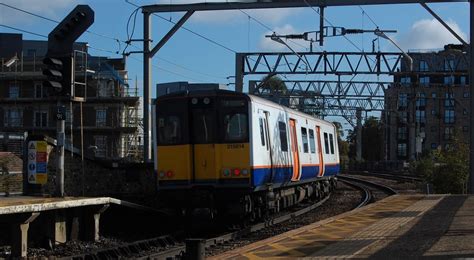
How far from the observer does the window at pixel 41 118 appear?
2739 inches

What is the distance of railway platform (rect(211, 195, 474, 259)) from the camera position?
30.6 feet

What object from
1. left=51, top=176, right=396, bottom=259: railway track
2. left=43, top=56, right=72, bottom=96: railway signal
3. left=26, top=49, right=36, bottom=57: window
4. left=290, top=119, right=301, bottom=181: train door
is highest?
left=26, top=49, right=36, bottom=57: window

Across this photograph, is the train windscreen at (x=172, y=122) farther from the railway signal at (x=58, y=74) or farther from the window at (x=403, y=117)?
the window at (x=403, y=117)

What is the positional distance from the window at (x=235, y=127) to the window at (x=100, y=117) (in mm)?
54511

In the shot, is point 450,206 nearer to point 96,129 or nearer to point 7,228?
point 7,228

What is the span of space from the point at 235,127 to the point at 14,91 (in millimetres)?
59835

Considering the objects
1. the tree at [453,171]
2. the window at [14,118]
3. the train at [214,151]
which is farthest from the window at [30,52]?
the train at [214,151]

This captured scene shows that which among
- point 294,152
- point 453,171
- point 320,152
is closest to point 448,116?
point 453,171

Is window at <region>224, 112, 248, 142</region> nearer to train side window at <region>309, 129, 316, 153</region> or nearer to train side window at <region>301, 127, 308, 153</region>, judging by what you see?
train side window at <region>301, 127, 308, 153</region>

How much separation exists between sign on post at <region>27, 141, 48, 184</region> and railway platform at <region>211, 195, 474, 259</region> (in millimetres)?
6036

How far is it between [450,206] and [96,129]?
54.4 metres

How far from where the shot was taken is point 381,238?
1074 cm

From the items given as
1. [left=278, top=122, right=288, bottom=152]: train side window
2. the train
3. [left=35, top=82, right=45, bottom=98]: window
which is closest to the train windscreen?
the train

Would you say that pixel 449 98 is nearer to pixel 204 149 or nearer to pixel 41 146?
pixel 204 149
